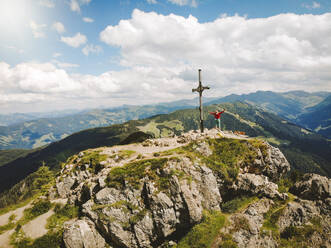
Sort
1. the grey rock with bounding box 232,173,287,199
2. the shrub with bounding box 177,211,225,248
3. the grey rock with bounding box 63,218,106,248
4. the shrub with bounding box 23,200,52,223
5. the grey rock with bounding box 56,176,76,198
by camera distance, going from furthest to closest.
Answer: the grey rock with bounding box 56,176,76,198, the grey rock with bounding box 232,173,287,199, the shrub with bounding box 23,200,52,223, the shrub with bounding box 177,211,225,248, the grey rock with bounding box 63,218,106,248

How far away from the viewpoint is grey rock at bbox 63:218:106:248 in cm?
2039

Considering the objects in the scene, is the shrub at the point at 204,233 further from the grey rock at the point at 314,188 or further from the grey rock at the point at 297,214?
the grey rock at the point at 314,188

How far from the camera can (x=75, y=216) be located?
83.7 ft

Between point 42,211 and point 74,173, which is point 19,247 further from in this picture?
point 74,173

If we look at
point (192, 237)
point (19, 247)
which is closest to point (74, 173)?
point (19, 247)

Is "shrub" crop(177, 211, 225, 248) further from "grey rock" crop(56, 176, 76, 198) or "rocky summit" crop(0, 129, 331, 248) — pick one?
"grey rock" crop(56, 176, 76, 198)

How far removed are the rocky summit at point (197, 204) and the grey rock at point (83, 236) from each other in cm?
10

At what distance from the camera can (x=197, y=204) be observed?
22672 millimetres

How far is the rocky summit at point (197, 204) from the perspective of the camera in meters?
21.3

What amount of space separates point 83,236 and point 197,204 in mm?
14200

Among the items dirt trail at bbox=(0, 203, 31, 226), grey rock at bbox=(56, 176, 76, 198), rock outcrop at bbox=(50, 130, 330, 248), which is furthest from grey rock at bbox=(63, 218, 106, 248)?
dirt trail at bbox=(0, 203, 31, 226)

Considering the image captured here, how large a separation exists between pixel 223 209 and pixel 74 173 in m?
26.5

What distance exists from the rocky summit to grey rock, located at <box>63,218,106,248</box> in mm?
102

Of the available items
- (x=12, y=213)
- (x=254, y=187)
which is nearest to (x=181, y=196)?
(x=254, y=187)
